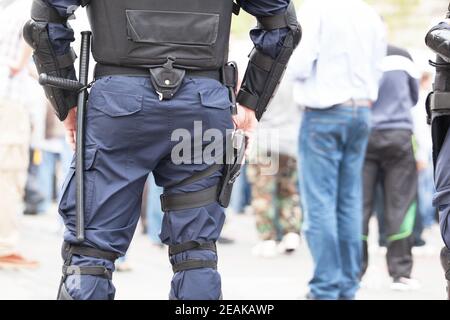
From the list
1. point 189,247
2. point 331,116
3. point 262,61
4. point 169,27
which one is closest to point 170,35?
point 169,27

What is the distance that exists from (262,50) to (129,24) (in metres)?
0.71

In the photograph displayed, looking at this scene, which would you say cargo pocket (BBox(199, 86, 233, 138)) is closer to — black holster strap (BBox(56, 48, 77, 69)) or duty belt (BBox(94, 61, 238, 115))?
duty belt (BBox(94, 61, 238, 115))

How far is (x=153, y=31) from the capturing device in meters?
4.12

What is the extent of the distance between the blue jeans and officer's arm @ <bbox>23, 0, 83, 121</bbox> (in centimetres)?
278

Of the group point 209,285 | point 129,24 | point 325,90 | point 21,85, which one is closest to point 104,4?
point 129,24

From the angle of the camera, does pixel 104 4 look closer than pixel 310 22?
Yes

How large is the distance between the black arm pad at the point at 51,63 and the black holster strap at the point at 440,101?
1.56 m

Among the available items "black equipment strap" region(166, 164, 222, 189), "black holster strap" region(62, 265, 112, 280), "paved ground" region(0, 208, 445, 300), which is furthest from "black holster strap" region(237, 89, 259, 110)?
"paved ground" region(0, 208, 445, 300)

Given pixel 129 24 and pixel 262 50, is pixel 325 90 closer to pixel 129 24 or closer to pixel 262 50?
pixel 262 50

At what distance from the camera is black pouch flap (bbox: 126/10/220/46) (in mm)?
4117

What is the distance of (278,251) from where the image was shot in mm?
9688

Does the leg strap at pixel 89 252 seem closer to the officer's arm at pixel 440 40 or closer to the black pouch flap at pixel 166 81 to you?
the black pouch flap at pixel 166 81

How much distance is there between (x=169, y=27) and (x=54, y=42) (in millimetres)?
506

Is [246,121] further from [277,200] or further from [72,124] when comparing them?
[277,200]
